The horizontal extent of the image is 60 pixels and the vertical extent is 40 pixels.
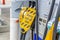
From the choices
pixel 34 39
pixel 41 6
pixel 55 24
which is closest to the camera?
pixel 55 24

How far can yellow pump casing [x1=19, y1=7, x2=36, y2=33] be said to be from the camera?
1.54 metres

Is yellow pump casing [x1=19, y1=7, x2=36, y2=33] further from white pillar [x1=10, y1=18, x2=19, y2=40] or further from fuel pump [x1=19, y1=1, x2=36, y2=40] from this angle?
white pillar [x1=10, y1=18, x2=19, y2=40]

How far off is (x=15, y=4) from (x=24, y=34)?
1.13 feet

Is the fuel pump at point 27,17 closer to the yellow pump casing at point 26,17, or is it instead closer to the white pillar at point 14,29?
the yellow pump casing at point 26,17

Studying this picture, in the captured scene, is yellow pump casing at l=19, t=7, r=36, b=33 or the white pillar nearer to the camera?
yellow pump casing at l=19, t=7, r=36, b=33

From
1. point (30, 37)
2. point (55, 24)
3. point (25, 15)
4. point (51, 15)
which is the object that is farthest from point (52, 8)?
point (30, 37)

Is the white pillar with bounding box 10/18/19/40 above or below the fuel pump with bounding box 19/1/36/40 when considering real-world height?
below

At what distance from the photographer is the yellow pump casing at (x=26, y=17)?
5.07 feet

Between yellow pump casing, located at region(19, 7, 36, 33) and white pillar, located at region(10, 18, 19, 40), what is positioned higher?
yellow pump casing, located at region(19, 7, 36, 33)

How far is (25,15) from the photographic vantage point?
5.36 ft

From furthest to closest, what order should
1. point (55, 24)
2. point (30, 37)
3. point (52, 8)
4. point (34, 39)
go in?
1. point (30, 37)
2. point (34, 39)
3. point (52, 8)
4. point (55, 24)

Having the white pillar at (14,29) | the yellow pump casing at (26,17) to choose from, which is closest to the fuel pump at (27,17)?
the yellow pump casing at (26,17)

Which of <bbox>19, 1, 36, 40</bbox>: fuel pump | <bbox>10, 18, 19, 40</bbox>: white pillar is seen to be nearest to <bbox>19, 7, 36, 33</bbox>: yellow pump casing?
<bbox>19, 1, 36, 40</bbox>: fuel pump

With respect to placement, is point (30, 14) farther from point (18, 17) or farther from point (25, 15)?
point (18, 17)
